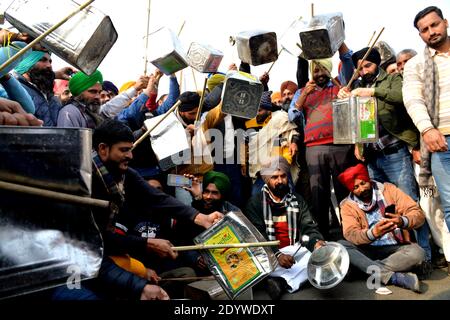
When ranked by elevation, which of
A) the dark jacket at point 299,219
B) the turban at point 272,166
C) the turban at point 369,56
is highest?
the turban at point 369,56

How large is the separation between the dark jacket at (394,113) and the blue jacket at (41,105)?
7.94 feet

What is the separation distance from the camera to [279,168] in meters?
4.17

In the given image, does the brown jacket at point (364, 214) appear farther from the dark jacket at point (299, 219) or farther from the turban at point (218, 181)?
the turban at point (218, 181)

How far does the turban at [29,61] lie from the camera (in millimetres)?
3473

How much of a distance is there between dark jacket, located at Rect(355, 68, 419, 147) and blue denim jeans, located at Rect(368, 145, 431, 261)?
0.39 feet

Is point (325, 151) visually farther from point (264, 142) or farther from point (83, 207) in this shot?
point (83, 207)

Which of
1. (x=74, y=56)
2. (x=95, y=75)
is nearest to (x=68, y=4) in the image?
(x=74, y=56)

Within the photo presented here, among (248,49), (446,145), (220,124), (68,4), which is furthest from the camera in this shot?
(220,124)

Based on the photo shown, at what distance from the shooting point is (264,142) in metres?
4.73

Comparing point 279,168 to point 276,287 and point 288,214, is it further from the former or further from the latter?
point 276,287

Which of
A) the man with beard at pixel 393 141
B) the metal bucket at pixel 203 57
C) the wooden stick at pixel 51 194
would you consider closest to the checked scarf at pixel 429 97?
the man with beard at pixel 393 141

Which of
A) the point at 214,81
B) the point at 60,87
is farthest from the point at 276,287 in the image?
the point at 60,87

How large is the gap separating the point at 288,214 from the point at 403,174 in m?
0.97

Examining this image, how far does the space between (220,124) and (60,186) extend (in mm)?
3180
